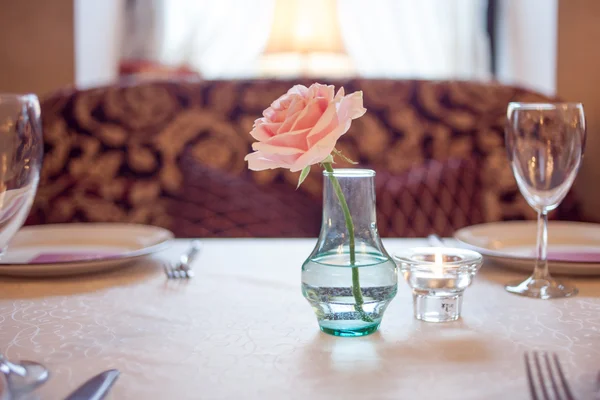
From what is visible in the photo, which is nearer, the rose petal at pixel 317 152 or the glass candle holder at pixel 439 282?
the rose petal at pixel 317 152

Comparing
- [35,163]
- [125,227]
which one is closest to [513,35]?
[125,227]

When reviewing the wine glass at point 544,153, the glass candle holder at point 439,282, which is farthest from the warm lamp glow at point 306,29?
the glass candle holder at point 439,282

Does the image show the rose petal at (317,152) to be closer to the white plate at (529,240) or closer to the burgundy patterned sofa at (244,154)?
the white plate at (529,240)

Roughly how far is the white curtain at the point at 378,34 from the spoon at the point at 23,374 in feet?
8.81

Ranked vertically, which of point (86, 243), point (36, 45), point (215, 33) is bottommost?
point (86, 243)

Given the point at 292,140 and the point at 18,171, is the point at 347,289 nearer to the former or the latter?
the point at 292,140

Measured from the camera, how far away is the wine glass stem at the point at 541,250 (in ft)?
2.62

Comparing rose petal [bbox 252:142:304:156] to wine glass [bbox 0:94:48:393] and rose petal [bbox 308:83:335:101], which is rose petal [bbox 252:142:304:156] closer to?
rose petal [bbox 308:83:335:101]

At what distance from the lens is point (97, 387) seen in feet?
1.59

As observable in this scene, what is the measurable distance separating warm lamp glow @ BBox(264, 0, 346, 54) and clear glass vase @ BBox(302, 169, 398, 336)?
2161mm

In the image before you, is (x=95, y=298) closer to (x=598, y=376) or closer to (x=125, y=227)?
(x=125, y=227)

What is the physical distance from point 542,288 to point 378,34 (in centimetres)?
254

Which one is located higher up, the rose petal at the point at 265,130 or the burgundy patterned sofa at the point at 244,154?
the rose petal at the point at 265,130

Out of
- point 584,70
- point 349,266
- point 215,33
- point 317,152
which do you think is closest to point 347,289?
point 349,266
